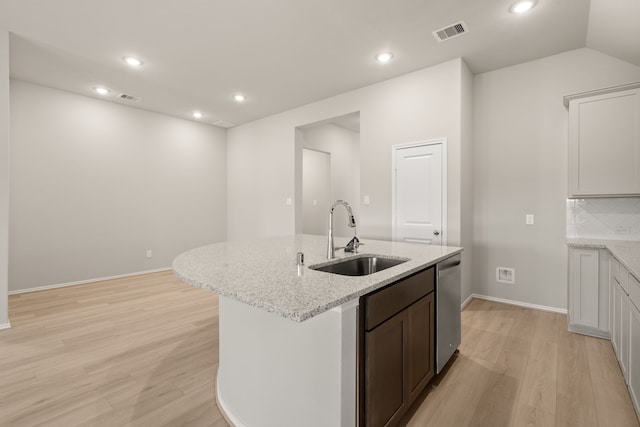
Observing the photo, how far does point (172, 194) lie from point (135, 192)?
64 cm

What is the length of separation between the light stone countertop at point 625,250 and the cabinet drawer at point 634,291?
47mm

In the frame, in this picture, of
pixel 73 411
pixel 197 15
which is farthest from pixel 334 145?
pixel 73 411

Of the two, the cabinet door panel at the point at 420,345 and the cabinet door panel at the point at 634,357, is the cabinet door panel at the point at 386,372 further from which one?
the cabinet door panel at the point at 634,357

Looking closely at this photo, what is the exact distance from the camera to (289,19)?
284 centimetres

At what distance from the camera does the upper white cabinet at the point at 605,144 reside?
2.78m

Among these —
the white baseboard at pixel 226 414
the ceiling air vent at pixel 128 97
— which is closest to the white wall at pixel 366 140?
the ceiling air vent at pixel 128 97

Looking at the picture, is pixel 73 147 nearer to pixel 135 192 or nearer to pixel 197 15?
pixel 135 192

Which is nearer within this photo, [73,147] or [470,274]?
[470,274]

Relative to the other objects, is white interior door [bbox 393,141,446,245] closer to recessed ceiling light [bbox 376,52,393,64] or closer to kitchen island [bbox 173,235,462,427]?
recessed ceiling light [bbox 376,52,393,64]

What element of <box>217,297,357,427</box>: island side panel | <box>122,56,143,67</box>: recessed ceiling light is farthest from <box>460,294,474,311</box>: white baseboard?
<box>122,56,143,67</box>: recessed ceiling light

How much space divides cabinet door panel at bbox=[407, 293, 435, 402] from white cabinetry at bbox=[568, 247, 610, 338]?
182 centimetres

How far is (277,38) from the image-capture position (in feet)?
10.4

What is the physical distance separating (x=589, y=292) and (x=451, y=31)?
2.72 meters

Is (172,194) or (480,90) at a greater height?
(480,90)
